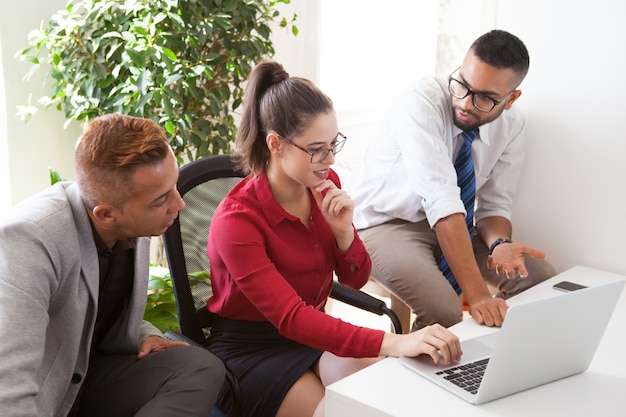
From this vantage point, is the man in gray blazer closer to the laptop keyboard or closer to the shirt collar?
the shirt collar

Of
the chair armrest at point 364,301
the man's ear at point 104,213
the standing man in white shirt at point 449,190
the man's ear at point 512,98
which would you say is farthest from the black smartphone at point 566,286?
the man's ear at point 104,213

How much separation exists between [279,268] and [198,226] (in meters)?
0.25

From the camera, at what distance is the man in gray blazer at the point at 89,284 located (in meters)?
1.26

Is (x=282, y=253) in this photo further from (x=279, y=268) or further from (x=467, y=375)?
(x=467, y=375)

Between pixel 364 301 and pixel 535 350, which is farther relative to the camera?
pixel 364 301

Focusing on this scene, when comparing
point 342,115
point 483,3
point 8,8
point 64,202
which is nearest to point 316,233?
point 64,202

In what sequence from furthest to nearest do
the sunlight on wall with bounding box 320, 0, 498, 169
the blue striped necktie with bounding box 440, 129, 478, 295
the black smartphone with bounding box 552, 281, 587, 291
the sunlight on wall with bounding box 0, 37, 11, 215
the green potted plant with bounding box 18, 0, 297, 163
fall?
the sunlight on wall with bounding box 320, 0, 498, 169 → the sunlight on wall with bounding box 0, 37, 11, 215 → the green potted plant with bounding box 18, 0, 297, 163 → the blue striped necktie with bounding box 440, 129, 478, 295 → the black smartphone with bounding box 552, 281, 587, 291

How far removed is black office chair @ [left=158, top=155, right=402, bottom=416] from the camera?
1.67 metres

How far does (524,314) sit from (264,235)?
0.65m

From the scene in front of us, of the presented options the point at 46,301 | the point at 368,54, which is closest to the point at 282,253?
the point at 46,301

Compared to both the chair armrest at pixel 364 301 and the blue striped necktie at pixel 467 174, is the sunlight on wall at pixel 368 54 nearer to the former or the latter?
the blue striped necktie at pixel 467 174

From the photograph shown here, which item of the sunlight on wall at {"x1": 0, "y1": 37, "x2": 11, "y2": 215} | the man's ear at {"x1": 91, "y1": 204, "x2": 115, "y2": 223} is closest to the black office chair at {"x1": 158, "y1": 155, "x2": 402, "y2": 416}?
the man's ear at {"x1": 91, "y1": 204, "x2": 115, "y2": 223}

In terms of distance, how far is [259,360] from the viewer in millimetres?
1639

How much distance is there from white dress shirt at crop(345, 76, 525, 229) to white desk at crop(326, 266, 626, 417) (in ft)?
2.46
